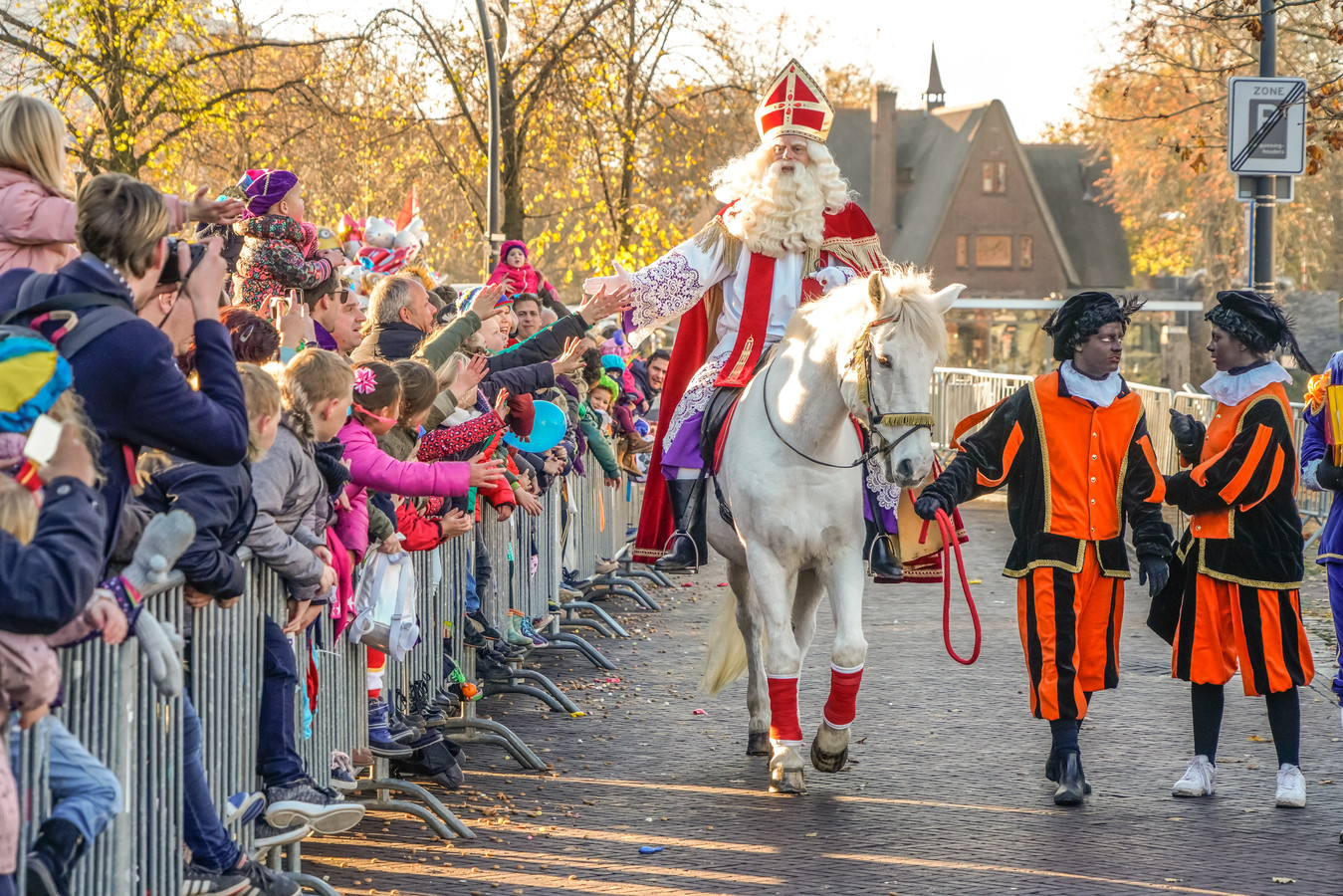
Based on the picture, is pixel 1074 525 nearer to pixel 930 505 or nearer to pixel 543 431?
pixel 930 505

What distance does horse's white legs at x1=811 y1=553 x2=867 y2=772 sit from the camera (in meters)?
6.47

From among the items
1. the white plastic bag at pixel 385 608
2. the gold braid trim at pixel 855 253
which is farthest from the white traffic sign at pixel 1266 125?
the white plastic bag at pixel 385 608

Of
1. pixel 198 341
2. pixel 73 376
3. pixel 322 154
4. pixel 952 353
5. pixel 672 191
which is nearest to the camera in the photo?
pixel 73 376

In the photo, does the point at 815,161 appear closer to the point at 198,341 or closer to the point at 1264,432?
the point at 1264,432

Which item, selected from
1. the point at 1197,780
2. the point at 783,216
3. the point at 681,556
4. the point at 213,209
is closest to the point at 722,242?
the point at 783,216

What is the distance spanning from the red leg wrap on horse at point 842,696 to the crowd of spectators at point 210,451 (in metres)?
1.54

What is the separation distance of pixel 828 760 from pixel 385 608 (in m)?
1.91

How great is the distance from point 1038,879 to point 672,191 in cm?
2419

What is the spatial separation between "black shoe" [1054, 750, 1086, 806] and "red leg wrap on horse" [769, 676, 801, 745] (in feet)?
3.43

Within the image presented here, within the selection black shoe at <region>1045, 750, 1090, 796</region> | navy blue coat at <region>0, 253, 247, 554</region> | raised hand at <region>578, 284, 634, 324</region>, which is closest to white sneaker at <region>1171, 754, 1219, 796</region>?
black shoe at <region>1045, 750, 1090, 796</region>

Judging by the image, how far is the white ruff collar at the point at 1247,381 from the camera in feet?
21.7

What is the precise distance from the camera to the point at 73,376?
3.70 m

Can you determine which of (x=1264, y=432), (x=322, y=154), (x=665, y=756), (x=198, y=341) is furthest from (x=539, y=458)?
(x=322, y=154)

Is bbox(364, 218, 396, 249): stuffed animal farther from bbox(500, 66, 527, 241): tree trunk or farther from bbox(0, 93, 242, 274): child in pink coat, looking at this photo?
bbox(500, 66, 527, 241): tree trunk
